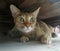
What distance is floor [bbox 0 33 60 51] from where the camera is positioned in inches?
36.2

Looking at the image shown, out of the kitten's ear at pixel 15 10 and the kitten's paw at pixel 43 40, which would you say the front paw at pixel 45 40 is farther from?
the kitten's ear at pixel 15 10

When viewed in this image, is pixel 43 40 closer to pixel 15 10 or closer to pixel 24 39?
pixel 24 39

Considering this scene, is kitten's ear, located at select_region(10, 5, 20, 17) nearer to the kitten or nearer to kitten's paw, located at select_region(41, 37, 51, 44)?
the kitten

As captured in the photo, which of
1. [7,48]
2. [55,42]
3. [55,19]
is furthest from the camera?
[55,19]

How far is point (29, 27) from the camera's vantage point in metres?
0.98

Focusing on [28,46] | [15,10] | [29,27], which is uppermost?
[15,10]

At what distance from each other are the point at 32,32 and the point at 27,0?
8.1 inches

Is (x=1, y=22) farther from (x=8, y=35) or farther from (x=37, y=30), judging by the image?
(x=37, y=30)

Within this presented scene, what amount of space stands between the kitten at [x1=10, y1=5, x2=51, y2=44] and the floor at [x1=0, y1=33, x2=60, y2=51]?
0.13 feet

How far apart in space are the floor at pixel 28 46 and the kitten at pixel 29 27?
0.04m

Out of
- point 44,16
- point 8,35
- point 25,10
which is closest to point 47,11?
point 44,16

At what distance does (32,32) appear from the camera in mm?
1063

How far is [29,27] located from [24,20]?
50 millimetres

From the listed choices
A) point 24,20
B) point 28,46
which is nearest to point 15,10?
point 24,20
